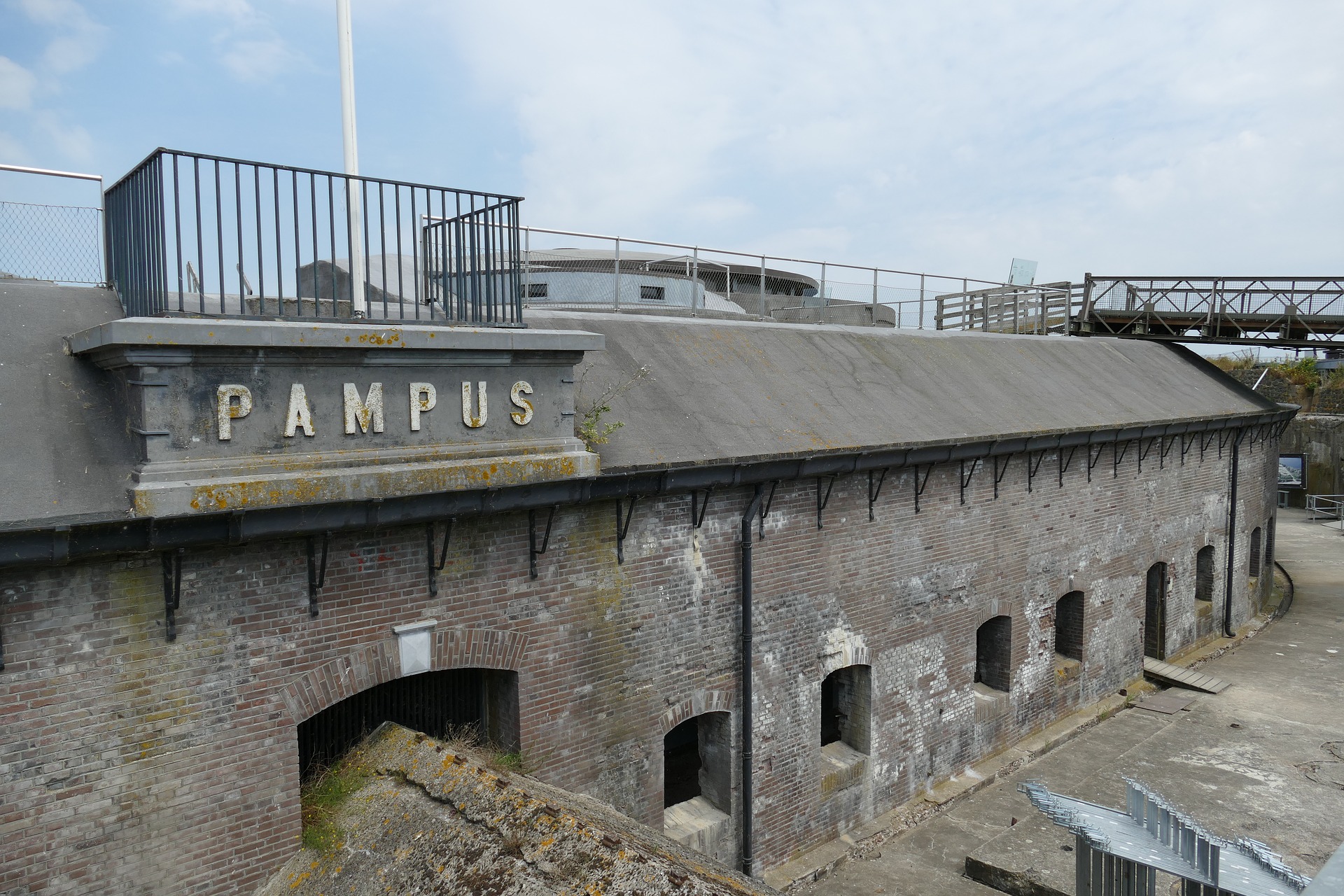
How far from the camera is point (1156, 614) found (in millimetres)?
16562

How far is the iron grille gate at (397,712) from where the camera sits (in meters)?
7.14

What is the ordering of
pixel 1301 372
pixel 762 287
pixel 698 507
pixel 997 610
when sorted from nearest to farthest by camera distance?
pixel 698 507 → pixel 997 610 → pixel 762 287 → pixel 1301 372

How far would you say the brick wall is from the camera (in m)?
5.52

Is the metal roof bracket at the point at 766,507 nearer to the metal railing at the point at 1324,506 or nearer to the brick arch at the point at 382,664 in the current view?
the brick arch at the point at 382,664

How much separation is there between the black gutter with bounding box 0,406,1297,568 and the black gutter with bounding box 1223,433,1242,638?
1102 centimetres

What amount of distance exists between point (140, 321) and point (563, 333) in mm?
2859

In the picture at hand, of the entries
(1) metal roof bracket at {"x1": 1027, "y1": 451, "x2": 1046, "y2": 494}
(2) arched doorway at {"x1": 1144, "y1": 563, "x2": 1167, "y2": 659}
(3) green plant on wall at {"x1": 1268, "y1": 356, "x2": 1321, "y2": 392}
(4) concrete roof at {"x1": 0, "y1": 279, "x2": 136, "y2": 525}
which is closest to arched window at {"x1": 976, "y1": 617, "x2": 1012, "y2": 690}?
(1) metal roof bracket at {"x1": 1027, "y1": 451, "x2": 1046, "y2": 494}

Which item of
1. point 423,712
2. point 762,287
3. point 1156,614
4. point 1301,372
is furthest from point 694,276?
point 1301,372

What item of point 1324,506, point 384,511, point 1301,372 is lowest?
point 1324,506

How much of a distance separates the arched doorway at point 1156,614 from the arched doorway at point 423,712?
43.0 feet

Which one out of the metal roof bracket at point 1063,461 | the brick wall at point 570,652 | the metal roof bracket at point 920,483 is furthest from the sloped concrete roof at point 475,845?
the metal roof bracket at point 1063,461

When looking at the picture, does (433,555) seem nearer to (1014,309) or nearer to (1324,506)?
(1014,309)

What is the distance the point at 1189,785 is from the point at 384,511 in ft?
36.1

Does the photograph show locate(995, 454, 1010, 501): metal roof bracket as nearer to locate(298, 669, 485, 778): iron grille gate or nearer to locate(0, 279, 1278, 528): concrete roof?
locate(0, 279, 1278, 528): concrete roof
